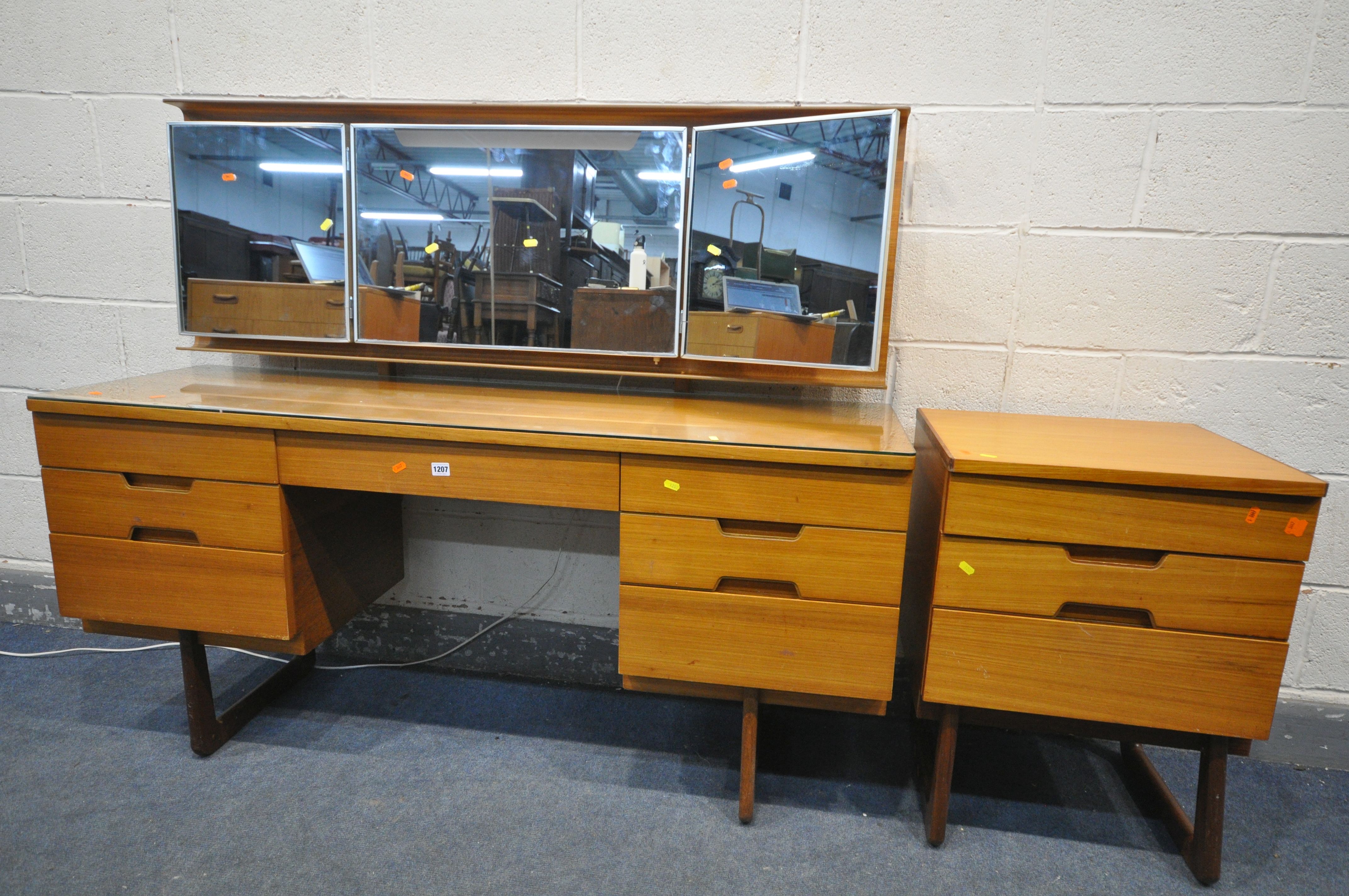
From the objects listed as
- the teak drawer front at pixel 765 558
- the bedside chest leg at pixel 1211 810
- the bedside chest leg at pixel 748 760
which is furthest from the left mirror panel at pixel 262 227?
the bedside chest leg at pixel 1211 810

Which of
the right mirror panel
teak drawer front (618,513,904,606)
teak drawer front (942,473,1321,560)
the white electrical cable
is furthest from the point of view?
the white electrical cable

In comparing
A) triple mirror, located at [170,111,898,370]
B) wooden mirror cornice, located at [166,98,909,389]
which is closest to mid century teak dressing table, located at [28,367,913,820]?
wooden mirror cornice, located at [166,98,909,389]

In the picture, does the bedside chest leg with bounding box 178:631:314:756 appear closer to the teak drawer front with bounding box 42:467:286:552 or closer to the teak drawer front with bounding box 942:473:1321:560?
the teak drawer front with bounding box 42:467:286:552

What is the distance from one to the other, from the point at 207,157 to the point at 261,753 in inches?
54.1

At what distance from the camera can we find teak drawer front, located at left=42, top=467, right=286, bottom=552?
51.7 inches

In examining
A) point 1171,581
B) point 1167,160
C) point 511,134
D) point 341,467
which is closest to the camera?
point 1171,581

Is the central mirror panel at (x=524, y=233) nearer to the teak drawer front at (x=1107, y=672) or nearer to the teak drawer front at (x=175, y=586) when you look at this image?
the teak drawer front at (x=175, y=586)

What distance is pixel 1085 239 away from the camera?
4.90 ft

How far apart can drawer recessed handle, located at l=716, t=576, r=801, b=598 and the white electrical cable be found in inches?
28.1

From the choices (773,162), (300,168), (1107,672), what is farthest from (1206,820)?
(300,168)

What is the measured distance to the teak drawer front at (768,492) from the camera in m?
1.14

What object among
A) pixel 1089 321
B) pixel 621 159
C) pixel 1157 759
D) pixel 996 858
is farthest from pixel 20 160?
pixel 1157 759

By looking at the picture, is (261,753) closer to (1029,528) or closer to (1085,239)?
(1029,528)

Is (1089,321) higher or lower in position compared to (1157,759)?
higher
